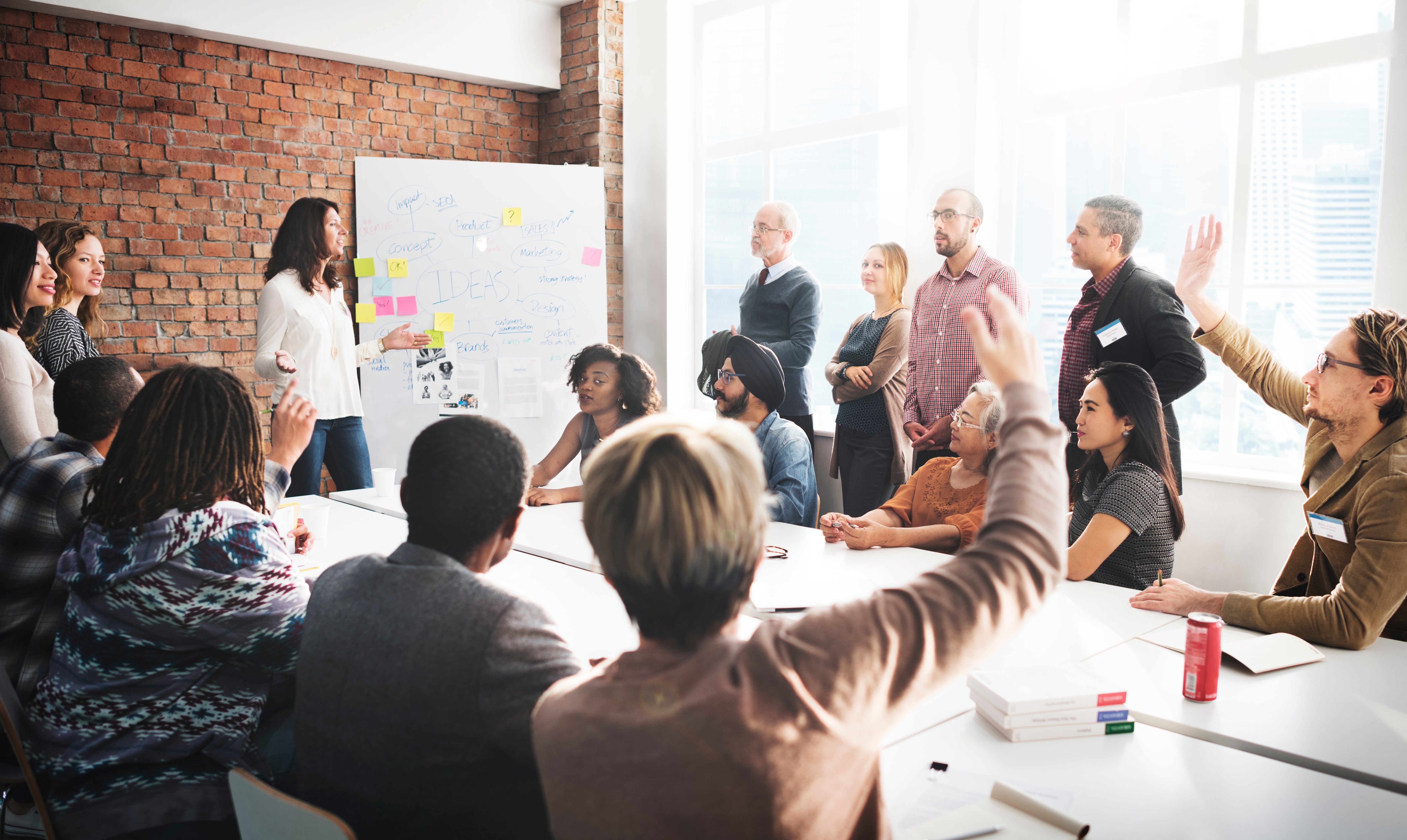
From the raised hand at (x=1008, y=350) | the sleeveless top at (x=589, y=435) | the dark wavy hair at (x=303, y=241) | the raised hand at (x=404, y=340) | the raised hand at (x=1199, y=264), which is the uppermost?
the dark wavy hair at (x=303, y=241)

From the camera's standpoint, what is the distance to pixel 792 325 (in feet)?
14.6

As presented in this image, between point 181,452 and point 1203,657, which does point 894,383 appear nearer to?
point 1203,657

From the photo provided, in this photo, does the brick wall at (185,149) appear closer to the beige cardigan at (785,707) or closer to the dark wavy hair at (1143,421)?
the dark wavy hair at (1143,421)

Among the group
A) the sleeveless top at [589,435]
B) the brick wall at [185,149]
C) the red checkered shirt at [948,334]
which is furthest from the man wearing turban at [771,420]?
the brick wall at [185,149]

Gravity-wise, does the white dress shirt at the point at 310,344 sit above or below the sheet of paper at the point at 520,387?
above

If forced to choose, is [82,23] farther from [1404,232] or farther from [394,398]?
[1404,232]

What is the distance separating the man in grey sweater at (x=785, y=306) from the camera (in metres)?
4.43

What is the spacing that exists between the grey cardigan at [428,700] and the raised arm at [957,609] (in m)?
0.36

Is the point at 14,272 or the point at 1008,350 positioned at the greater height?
the point at 14,272

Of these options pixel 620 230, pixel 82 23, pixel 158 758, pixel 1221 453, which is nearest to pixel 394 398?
pixel 620 230

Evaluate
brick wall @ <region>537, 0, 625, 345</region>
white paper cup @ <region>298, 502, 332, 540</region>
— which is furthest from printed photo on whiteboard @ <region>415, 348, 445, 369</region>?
white paper cup @ <region>298, 502, 332, 540</region>

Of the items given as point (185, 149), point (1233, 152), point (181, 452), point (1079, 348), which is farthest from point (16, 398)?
point (1233, 152)

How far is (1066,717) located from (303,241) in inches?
143

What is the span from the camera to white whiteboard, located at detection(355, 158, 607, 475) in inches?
200
